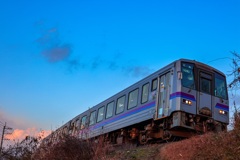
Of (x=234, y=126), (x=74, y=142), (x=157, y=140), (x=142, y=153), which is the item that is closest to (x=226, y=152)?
(x=234, y=126)

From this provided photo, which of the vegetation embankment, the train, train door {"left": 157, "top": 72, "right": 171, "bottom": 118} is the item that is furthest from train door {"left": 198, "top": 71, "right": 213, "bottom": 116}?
the vegetation embankment

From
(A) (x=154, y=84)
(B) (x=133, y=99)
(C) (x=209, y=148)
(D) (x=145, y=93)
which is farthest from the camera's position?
(B) (x=133, y=99)

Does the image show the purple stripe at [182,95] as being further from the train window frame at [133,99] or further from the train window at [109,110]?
the train window at [109,110]

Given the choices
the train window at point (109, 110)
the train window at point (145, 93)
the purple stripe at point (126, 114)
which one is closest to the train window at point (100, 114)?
the purple stripe at point (126, 114)

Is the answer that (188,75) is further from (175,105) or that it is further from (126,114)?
(126,114)

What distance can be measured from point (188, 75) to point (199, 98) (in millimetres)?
955

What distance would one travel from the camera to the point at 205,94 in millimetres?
11602

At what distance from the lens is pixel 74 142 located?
350 inches

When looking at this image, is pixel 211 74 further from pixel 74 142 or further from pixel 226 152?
pixel 226 152

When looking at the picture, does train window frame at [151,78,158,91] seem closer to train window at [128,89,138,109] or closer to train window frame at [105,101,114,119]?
train window at [128,89,138,109]

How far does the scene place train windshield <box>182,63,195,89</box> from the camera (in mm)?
11281

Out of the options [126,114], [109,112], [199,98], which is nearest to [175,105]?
[199,98]

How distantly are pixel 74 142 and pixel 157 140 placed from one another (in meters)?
4.71

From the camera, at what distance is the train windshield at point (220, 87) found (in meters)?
12.1
